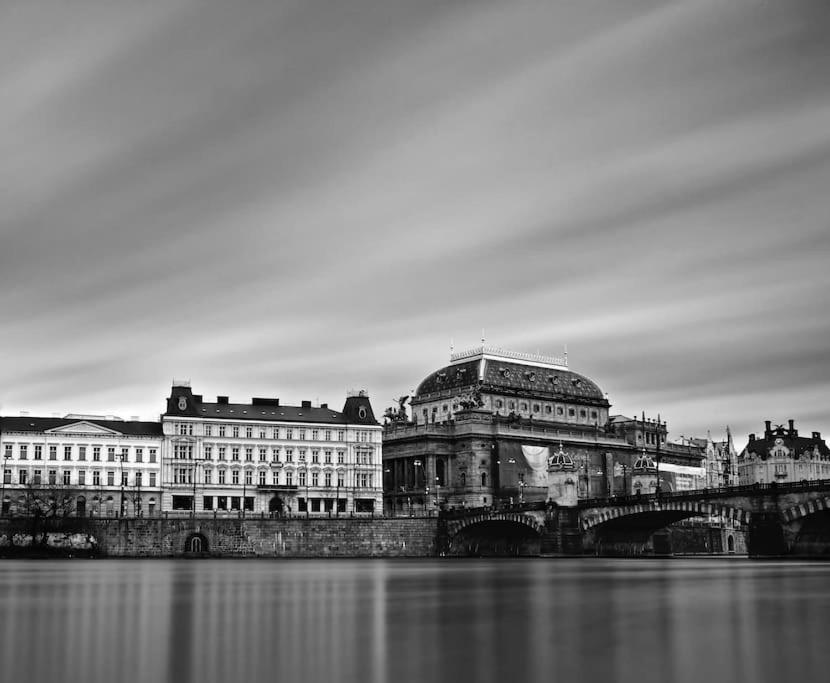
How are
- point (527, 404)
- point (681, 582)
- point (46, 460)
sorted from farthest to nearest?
point (527, 404) → point (46, 460) → point (681, 582)

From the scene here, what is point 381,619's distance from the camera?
3753 cm

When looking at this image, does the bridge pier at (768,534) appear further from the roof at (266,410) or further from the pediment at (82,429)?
the pediment at (82,429)

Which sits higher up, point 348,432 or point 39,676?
point 348,432

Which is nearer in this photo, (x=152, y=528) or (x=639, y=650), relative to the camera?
(x=639, y=650)

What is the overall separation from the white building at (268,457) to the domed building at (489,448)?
11.9 meters

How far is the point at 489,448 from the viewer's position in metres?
178

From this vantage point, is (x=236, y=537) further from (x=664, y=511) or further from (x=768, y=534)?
(x=768, y=534)

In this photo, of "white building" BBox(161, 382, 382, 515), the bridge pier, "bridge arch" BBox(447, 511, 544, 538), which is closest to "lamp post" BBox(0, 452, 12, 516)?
"white building" BBox(161, 382, 382, 515)

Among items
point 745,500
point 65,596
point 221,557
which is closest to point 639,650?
point 65,596

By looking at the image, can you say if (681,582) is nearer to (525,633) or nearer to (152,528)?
(525,633)

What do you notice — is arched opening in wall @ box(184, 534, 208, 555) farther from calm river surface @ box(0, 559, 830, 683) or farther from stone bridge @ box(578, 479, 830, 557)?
calm river surface @ box(0, 559, 830, 683)

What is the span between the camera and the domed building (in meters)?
176

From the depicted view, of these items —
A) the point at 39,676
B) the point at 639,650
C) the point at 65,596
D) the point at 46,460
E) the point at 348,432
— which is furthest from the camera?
the point at 348,432

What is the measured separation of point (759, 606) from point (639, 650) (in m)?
15.1
